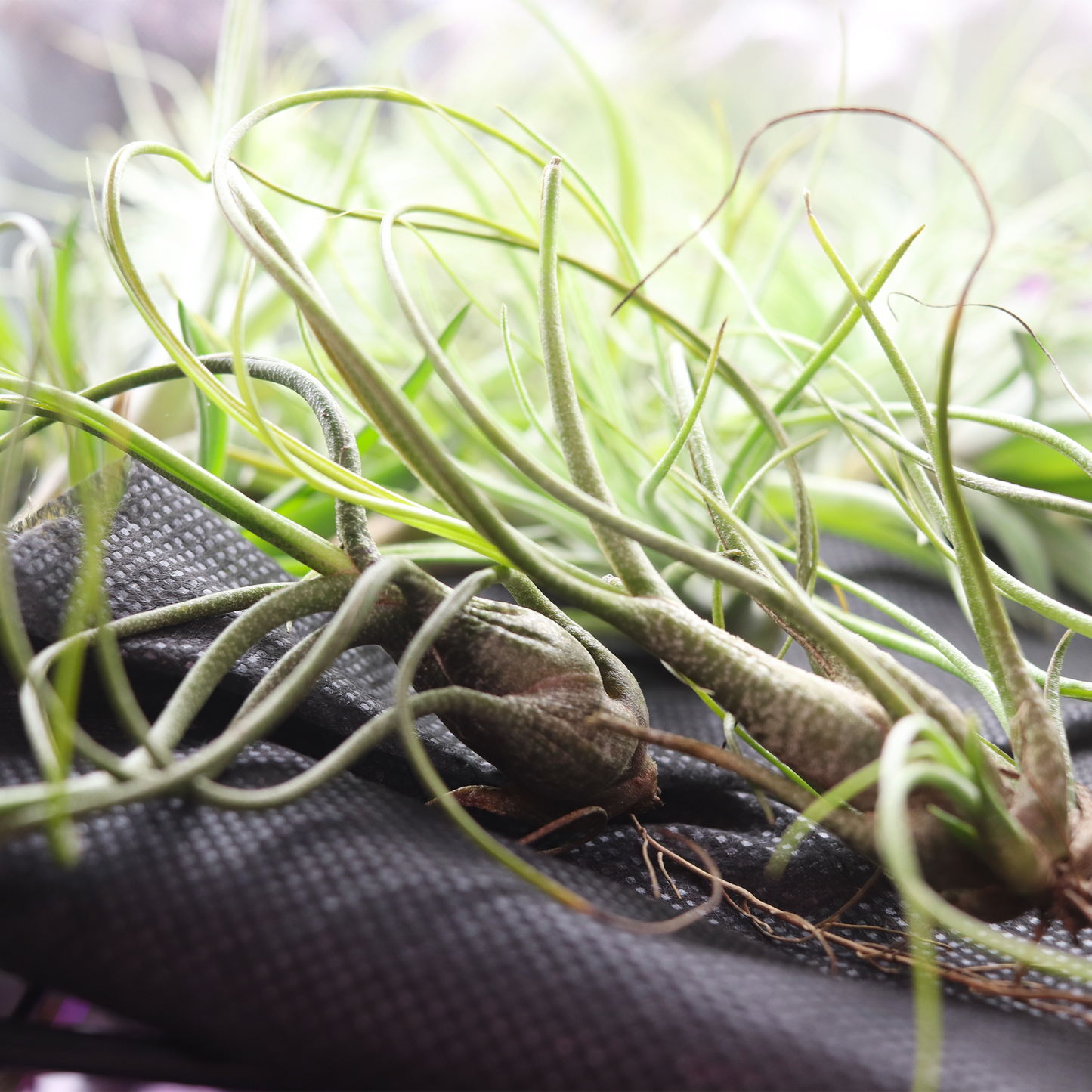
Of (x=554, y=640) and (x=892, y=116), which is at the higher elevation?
(x=892, y=116)

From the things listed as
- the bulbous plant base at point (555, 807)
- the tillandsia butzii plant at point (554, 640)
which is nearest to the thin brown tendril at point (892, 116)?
the tillandsia butzii plant at point (554, 640)

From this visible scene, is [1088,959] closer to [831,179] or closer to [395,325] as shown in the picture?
[395,325]

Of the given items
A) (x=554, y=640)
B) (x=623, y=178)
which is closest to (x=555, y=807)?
(x=554, y=640)

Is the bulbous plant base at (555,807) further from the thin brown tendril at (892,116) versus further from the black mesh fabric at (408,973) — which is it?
the thin brown tendril at (892,116)

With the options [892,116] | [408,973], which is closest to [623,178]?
[892,116]

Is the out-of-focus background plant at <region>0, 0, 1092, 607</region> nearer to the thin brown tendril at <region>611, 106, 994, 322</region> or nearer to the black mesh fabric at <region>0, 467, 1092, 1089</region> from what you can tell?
the thin brown tendril at <region>611, 106, 994, 322</region>

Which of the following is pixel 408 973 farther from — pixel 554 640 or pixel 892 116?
pixel 892 116

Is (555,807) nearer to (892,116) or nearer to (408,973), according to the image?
(408,973)

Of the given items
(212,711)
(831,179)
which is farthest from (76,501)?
(831,179)

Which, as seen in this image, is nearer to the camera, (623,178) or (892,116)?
(892,116)
